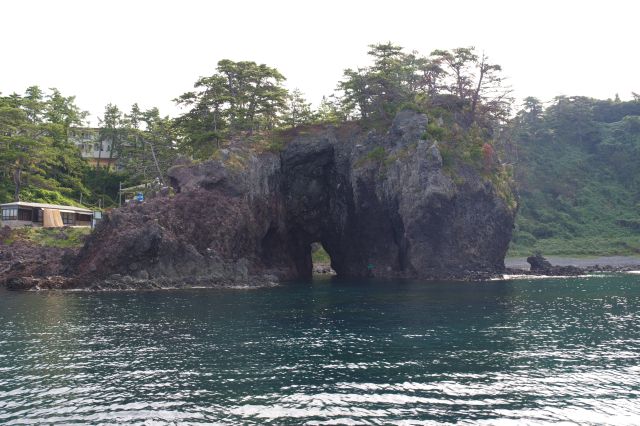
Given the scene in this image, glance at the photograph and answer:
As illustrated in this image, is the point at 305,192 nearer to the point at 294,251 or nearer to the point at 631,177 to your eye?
the point at 294,251

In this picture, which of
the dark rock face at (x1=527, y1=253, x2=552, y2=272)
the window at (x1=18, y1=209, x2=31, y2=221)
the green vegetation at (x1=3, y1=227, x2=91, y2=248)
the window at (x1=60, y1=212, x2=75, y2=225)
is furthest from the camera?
the window at (x1=60, y1=212, x2=75, y2=225)

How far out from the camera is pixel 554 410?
17.4m

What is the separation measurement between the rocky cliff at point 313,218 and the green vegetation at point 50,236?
17.7 m

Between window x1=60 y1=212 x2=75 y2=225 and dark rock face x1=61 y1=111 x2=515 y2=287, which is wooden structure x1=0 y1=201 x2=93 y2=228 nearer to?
window x1=60 y1=212 x2=75 y2=225

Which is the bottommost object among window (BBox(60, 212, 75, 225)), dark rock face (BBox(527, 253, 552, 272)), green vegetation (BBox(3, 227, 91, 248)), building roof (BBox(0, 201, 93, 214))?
dark rock face (BBox(527, 253, 552, 272))

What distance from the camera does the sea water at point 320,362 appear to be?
1739 cm

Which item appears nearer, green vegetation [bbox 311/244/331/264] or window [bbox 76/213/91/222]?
window [bbox 76/213/91/222]

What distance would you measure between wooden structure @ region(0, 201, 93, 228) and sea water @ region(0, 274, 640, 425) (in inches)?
1607

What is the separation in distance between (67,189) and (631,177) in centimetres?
13315

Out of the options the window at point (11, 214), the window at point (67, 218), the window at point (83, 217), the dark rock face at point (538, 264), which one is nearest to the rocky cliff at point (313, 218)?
the dark rock face at point (538, 264)

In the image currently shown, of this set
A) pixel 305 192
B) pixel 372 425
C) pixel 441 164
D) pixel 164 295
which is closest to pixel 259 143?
pixel 305 192

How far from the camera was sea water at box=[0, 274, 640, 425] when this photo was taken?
685 inches

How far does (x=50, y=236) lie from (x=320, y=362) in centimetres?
6750

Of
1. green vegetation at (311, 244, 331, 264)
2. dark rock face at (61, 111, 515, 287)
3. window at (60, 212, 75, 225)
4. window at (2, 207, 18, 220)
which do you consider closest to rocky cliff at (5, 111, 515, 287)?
dark rock face at (61, 111, 515, 287)
